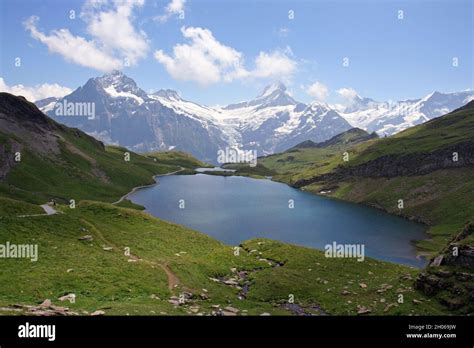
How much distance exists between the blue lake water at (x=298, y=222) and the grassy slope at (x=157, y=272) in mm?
38903

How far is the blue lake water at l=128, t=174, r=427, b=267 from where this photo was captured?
114 m

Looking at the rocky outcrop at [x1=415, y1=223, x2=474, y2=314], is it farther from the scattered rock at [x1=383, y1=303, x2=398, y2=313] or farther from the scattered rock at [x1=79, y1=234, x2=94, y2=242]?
the scattered rock at [x1=79, y1=234, x2=94, y2=242]

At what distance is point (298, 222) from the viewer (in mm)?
143875

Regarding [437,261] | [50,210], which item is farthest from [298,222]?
[437,261]

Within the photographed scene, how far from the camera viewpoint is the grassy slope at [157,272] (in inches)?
1583

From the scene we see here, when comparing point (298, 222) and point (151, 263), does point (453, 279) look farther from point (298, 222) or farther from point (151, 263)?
point (298, 222)

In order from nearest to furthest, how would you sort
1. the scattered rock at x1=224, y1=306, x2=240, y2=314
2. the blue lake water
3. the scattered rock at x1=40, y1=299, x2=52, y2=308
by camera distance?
the scattered rock at x1=40, y1=299, x2=52, y2=308 < the scattered rock at x1=224, y1=306, x2=240, y2=314 < the blue lake water

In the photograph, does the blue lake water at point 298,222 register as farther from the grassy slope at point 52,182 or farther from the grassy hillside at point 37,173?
the grassy hillside at point 37,173

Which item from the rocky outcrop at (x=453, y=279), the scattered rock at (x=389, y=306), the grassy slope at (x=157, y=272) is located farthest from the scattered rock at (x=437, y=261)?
the scattered rock at (x=389, y=306)

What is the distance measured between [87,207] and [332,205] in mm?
139151

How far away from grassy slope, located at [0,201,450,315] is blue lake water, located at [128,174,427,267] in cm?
3890

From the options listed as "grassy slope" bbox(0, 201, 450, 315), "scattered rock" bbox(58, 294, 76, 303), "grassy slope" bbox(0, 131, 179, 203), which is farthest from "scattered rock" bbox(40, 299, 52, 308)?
"grassy slope" bbox(0, 131, 179, 203)

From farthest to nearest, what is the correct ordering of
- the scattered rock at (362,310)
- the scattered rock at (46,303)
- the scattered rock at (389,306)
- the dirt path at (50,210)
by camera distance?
the dirt path at (50,210), the scattered rock at (389,306), the scattered rock at (362,310), the scattered rock at (46,303)
